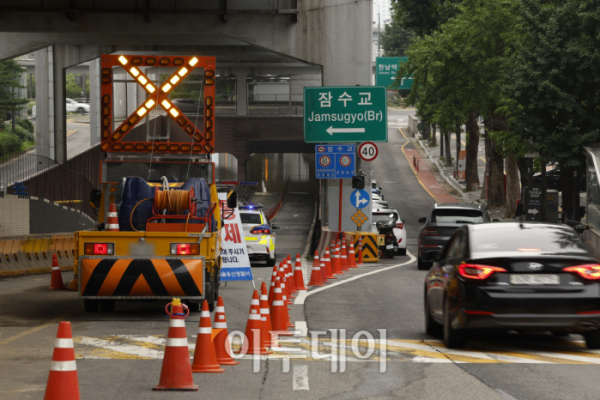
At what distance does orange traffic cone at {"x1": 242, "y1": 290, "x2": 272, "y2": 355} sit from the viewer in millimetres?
9492

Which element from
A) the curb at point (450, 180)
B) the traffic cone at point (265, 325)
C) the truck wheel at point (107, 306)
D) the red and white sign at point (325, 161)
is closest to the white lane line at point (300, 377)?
the traffic cone at point (265, 325)

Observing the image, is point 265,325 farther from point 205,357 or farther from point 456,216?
point 456,216

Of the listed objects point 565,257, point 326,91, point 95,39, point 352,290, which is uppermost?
point 95,39

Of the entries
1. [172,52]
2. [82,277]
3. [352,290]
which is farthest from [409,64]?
[82,277]

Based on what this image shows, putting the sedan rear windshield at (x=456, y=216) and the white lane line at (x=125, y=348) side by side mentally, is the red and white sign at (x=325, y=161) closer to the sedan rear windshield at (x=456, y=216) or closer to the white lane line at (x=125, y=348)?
the sedan rear windshield at (x=456, y=216)

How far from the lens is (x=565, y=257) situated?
373 inches

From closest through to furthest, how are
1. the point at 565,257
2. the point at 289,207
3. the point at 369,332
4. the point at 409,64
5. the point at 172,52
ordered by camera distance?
the point at 565,257
the point at 369,332
the point at 409,64
the point at 172,52
the point at 289,207

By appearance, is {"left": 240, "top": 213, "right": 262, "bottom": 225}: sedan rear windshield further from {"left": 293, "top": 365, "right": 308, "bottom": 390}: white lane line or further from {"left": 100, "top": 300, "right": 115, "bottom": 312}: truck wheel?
{"left": 293, "top": 365, "right": 308, "bottom": 390}: white lane line

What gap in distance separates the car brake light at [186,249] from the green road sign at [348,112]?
15.5m

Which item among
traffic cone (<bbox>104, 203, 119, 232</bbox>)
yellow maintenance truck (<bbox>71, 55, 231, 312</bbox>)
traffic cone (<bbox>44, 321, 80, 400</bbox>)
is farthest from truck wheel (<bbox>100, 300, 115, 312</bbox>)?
traffic cone (<bbox>44, 321, 80, 400</bbox>)

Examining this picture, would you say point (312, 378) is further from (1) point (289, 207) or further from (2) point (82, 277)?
(1) point (289, 207)

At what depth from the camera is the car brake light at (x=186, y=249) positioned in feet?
40.8

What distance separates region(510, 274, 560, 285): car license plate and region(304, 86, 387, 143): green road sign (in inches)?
727

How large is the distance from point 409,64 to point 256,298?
32.8 metres
